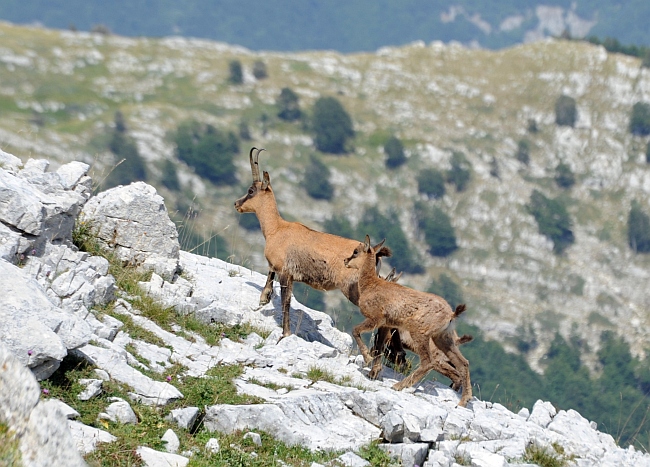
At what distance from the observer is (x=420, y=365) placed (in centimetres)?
1508

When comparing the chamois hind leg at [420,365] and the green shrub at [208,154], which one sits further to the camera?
the green shrub at [208,154]

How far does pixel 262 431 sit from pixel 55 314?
9.06ft

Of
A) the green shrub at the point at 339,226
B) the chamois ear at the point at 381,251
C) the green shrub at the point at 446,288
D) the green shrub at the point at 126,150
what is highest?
the chamois ear at the point at 381,251

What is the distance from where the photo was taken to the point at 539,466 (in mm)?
12086

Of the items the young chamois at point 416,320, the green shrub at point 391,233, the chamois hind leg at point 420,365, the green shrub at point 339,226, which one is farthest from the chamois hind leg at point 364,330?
the green shrub at point 339,226

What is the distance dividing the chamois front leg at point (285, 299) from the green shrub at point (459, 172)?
172m

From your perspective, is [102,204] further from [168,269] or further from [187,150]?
[187,150]

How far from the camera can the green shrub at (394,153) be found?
18988 cm

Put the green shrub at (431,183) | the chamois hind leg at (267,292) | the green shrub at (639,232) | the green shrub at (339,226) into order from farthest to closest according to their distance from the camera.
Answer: the green shrub at (431,183) < the green shrub at (639,232) < the green shrub at (339,226) < the chamois hind leg at (267,292)

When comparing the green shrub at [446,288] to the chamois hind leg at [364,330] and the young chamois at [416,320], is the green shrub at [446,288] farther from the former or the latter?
the chamois hind leg at [364,330]

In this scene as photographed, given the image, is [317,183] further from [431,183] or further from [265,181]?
[265,181]

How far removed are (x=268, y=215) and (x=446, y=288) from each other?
14307 cm

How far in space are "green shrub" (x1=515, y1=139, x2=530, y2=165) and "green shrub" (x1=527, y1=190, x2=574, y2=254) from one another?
1395 cm

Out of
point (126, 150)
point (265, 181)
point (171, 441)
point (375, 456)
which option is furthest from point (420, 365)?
point (126, 150)
